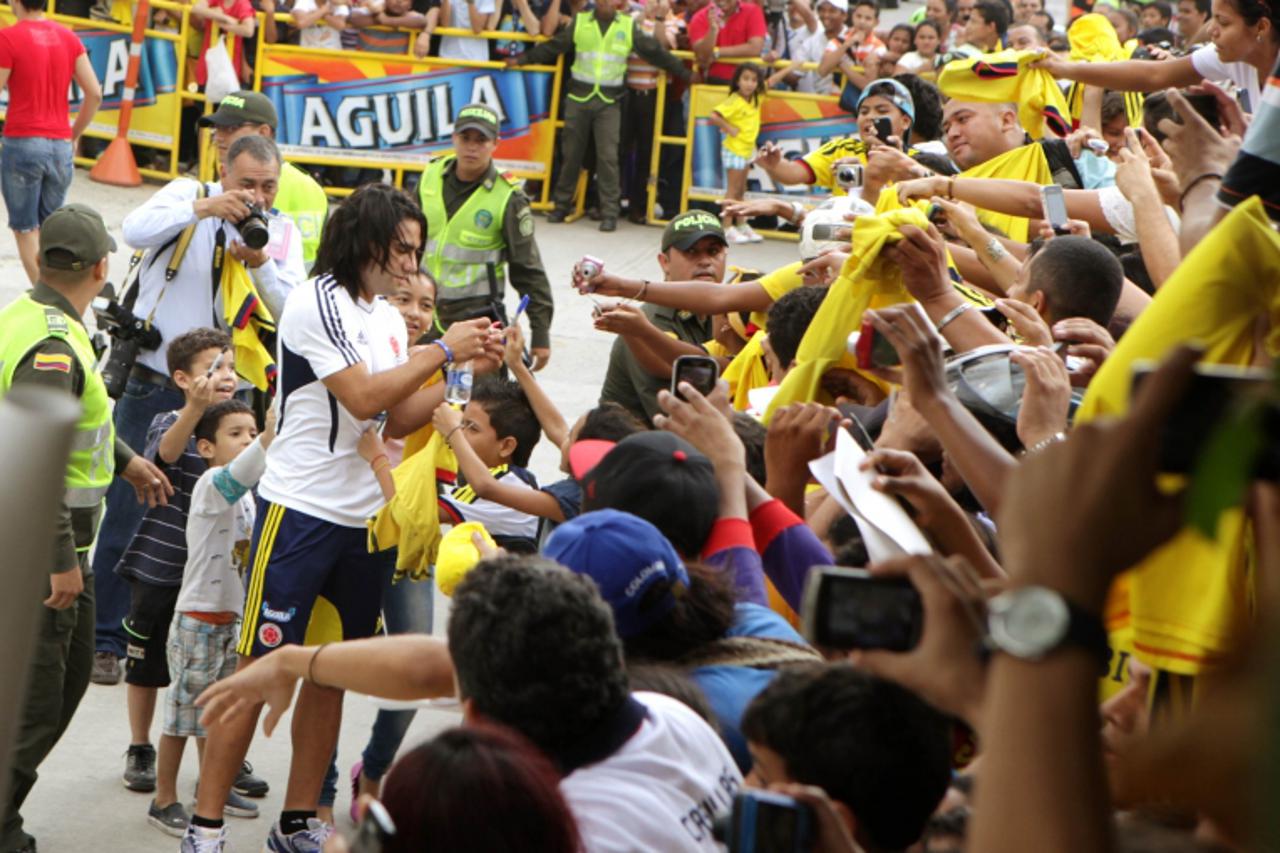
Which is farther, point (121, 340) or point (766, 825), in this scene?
point (121, 340)

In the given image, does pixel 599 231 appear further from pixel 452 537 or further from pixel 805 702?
pixel 805 702

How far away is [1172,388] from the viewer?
1.28 meters

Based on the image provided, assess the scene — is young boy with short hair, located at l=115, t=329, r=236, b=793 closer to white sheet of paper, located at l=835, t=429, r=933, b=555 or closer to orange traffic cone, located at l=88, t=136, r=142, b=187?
white sheet of paper, located at l=835, t=429, r=933, b=555

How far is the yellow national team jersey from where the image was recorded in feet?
45.7

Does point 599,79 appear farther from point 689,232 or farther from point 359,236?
point 359,236

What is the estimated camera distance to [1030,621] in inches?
53.1

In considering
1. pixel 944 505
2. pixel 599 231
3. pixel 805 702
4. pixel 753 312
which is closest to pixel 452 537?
pixel 944 505

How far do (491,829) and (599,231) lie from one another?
12534mm

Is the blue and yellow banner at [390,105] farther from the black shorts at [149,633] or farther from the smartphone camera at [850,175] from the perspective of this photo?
the black shorts at [149,633]

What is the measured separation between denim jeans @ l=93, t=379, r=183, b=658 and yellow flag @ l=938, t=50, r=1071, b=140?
3.39m

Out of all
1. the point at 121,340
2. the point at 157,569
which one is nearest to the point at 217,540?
the point at 157,569

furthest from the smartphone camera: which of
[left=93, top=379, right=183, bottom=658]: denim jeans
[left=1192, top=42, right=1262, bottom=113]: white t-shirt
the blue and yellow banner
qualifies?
the blue and yellow banner

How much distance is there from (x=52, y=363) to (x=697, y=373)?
1.96m

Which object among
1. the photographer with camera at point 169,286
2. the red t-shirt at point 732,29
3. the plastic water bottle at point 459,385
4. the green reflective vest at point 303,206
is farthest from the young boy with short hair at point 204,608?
the red t-shirt at point 732,29
